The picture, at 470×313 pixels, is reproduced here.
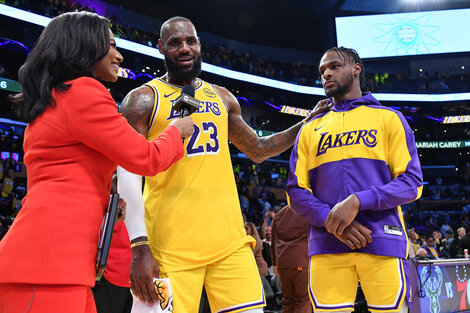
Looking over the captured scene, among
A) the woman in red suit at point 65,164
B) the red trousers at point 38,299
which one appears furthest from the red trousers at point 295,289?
the red trousers at point 38,299

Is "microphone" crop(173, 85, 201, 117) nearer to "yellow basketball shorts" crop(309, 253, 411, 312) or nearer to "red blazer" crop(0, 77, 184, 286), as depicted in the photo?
"red blazer" crop(0, 77, 184, 286)

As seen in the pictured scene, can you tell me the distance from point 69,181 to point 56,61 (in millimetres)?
437

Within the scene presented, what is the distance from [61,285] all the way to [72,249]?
12 centimetres

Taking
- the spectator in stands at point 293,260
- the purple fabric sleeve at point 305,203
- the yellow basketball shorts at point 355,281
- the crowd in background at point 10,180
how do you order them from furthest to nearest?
the crowd in background at point 10,180 → the spectator in stands at point 293,260 → the purple fabric sleeve at point 305,203 → the yellow basketball shorts at point 355,281

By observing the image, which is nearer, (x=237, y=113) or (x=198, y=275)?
(x=198, y=275)

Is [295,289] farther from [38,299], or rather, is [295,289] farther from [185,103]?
[38,299]

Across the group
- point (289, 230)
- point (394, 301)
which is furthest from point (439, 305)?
point (394, 301)

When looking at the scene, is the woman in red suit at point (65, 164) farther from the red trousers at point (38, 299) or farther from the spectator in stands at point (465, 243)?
the spectator in stands at point (465, 243)

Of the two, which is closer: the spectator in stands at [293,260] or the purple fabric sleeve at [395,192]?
the purple fabric sleeve at [395,192]

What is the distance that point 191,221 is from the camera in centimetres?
231

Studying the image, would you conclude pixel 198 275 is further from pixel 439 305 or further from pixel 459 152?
pixel 459 152

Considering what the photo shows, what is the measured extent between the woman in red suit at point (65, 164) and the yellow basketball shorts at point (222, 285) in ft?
2.16

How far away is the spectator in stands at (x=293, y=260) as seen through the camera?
511 centimetres

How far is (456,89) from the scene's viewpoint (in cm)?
2962
